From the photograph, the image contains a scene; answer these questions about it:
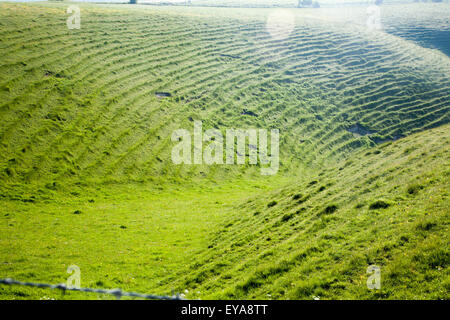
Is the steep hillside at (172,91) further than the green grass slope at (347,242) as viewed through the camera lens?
Yes

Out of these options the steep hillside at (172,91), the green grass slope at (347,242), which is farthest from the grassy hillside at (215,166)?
the steep hillside at (172,91)

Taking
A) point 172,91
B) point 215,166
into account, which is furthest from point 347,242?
point 172,91

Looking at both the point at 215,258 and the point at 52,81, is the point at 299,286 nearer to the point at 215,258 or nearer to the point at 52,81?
the point at 215,258

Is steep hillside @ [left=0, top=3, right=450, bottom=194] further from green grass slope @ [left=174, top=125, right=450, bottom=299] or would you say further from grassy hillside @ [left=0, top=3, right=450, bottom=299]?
green grass slope @ [left=174, top=125, right=450, bottom=299]

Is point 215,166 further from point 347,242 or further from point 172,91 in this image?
point 347,242

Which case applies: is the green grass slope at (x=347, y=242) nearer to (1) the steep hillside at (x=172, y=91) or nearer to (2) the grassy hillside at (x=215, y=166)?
(2) the grassy hillside at (x=215, y=166)

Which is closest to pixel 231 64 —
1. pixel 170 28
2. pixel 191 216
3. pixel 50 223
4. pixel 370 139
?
pixel 170 28

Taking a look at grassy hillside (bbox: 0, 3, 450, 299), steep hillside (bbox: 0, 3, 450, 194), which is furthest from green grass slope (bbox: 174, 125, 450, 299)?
steep hillside (bbox: 0, 3, 450, 194)
